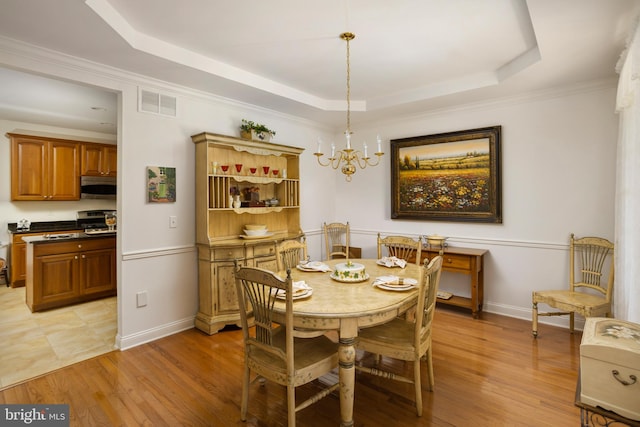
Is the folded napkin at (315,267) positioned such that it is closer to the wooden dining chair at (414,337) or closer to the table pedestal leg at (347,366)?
the wooden dining chair at (414,337)

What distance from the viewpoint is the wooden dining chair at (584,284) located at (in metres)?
2.98

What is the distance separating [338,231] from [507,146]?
2.60 m

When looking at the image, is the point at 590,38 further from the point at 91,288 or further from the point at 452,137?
the point at 91,288

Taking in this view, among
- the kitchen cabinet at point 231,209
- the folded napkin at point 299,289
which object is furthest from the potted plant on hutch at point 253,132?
the folded napkin at point 299,289

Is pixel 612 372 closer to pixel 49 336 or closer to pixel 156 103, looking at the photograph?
pixel 156 103

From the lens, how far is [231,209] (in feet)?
11.9

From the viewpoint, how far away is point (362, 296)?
7.02 feet

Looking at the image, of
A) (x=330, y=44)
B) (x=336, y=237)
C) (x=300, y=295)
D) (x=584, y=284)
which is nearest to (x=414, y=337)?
(x=300, y=295)

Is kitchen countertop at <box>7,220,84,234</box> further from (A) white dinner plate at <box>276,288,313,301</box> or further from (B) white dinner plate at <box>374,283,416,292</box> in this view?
(B) white dinner plate at <box>374,283,416,292</box>

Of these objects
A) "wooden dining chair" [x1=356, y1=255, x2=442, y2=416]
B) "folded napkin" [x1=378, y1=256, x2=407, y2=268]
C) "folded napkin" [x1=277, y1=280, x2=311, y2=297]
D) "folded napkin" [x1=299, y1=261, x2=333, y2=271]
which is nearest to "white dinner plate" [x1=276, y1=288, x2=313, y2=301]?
"folded napkin" [x1=277, y1=280, x2=311, y2=297]

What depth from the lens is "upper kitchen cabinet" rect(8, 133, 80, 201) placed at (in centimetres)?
502

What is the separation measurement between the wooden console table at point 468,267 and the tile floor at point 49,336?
367 cm

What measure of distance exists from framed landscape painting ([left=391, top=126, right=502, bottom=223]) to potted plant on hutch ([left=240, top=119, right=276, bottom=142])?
74.6 inches

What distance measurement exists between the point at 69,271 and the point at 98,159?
2265mm
